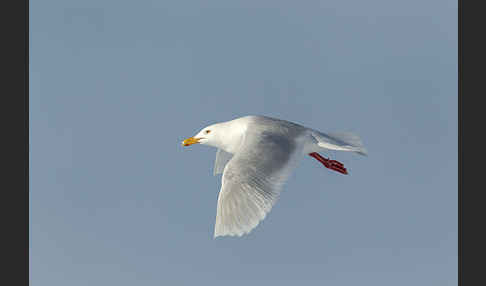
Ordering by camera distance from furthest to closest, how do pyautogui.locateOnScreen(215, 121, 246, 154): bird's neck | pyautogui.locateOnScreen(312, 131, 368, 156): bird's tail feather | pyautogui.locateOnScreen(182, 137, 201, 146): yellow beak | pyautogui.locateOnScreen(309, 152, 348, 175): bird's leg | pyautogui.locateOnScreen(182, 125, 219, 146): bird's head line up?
pyautogui.locateOnScreen(309, 152, 348, 175): bird's leg
pyautogui.locateOnScreen(182, 137, 201, 146): yellow beak
pyautogui.locateOnScreen(182, 125, 219, 146): bird's head
pyautogui.locateOnScreen(215, 121, 246, 154): bird's neck
pyautogui.locateOnScreen(312, 131, 368, 156): bird's tail feather

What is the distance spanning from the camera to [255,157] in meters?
4.66

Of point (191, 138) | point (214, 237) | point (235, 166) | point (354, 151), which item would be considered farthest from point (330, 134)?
point (214, 237)

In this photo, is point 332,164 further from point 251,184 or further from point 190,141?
point 251,184

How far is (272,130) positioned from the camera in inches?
209

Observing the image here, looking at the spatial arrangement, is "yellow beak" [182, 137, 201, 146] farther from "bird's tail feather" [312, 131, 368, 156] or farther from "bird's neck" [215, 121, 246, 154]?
"bird's tail feather" [312, 131, 368, 156]

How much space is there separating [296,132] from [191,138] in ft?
4.52

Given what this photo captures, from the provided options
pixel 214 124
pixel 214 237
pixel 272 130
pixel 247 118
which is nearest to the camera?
pixel 214 237

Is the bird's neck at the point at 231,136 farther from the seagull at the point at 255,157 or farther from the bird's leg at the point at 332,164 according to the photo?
the bird's leg at the point at 332,164

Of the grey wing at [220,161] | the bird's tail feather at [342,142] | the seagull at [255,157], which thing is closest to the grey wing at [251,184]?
the seagull at [255,157]

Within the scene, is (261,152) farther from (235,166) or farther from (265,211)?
(265,211)

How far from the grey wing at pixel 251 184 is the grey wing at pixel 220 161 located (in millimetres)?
1203

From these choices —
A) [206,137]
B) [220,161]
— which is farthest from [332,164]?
[206,137]

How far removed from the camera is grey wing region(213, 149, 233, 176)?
239 inches

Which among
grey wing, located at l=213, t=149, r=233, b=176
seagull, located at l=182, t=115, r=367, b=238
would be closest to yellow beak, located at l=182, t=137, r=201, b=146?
seagull, located at l=182, t=115, r=367, b=238
